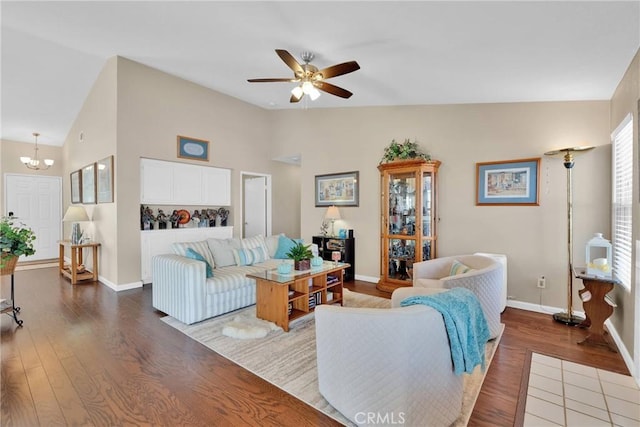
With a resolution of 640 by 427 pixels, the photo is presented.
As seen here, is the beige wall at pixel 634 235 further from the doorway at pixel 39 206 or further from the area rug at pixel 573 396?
the doorway at pixel 39 206

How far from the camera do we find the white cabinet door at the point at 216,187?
5.54 m

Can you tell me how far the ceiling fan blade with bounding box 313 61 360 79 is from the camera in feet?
8.68

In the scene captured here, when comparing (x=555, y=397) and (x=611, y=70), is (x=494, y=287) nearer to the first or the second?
(x=555, y=397)

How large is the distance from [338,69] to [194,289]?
8.86ft

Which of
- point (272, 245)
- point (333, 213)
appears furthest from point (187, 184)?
point (333, 213)

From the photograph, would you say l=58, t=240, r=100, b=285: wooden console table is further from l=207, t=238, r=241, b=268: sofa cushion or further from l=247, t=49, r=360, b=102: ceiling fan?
l=247, t=49, r=360, b=102: ceiling fan

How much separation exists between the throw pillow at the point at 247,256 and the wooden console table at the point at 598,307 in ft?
12.2

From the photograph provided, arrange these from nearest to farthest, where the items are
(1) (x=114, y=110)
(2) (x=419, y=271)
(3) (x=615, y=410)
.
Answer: (3) (x=615, y=410), (2) (x=419, y=271), (1) (x=114, y=110)

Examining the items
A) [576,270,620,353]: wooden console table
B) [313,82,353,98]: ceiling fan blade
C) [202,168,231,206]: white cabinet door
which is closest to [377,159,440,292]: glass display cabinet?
[313,82,353,98]: ceiling fan blade

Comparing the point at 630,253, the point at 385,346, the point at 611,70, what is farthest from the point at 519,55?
the point at 385,346

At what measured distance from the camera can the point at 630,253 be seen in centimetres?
249

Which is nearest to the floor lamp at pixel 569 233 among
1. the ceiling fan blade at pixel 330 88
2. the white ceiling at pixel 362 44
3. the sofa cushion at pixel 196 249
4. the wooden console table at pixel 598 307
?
the wooden console table at pixel 598 307

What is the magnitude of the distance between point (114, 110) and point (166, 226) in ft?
6.49

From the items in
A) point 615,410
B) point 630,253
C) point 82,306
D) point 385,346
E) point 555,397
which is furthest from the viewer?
point 82,306
